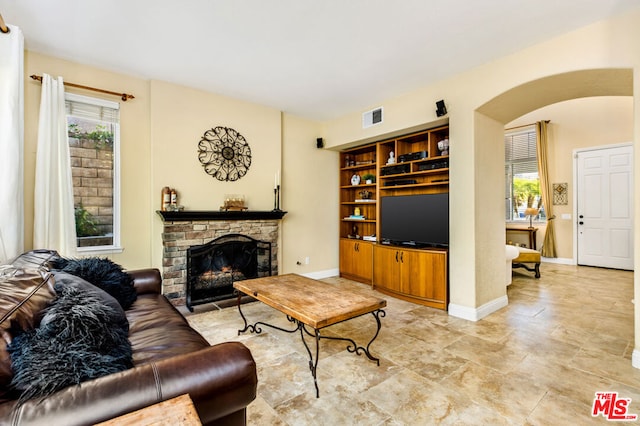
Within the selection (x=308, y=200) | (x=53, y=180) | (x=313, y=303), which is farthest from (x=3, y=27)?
(x=308, y=200)

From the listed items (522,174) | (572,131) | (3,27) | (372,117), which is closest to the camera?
(3,27)

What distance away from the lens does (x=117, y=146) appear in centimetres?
337

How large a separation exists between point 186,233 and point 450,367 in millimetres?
3123

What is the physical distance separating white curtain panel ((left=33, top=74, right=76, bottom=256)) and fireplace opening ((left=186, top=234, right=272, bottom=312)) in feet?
3.96

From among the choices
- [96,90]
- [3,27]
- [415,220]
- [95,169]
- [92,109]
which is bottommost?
[415,220]

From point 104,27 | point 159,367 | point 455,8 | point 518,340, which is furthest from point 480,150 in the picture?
point 104,27

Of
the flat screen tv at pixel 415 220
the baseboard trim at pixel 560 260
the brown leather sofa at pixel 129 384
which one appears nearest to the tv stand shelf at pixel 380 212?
the flat screen tv at pixel 415 220

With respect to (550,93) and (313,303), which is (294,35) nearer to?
(313,303)

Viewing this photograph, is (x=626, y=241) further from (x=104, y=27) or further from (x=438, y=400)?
(x=104, y=27)

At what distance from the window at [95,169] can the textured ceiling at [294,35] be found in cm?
50

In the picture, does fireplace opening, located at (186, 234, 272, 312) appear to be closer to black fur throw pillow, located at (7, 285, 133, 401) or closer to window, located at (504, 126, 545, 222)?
black fur throw pillow, located at (7, 285, 133, 401)

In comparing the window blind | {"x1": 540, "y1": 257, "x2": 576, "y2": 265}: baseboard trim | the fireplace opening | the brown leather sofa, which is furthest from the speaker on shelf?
{"x1": 540, "y1": 257, "x2": 576, "y2": 265}: baseboard trim

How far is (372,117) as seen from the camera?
4.34 metres

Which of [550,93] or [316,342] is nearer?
[316,342]
